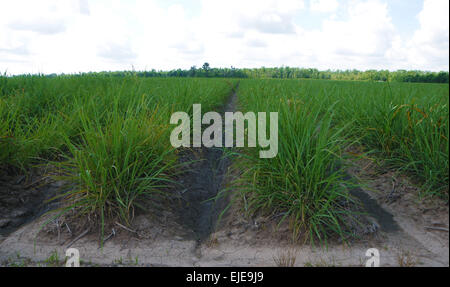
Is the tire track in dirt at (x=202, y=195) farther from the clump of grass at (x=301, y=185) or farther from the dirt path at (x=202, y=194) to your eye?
the clump of grass at (x=301, y=185)

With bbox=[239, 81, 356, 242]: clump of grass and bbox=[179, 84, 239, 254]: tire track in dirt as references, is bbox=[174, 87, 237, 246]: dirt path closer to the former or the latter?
bbox=[179, 84, 239, 254]: tire track in dirt

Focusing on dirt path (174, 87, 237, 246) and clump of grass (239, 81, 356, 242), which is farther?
dirt path (174, 87, 237, 246)

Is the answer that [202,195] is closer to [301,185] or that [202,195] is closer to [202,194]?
[202,194]

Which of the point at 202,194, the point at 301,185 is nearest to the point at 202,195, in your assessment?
the point at 202,194

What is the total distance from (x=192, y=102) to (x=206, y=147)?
74cm

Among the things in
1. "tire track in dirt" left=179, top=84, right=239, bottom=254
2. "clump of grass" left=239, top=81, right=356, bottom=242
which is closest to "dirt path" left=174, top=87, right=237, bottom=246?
"tire track in dirt" left=179, top=84, right=239, bottom=254

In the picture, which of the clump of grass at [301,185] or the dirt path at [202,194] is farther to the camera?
the dirt path at [202,194]

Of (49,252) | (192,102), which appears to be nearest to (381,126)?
(192,102)

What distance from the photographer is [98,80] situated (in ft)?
18.9

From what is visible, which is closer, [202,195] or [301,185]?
[301,185]

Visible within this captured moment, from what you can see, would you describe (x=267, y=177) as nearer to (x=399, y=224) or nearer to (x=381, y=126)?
(x=399, y=224)

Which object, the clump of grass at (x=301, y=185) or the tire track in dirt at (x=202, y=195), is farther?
the tire track in dirt at (x=202, y=195)

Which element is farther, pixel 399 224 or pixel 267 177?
pixel 267 177

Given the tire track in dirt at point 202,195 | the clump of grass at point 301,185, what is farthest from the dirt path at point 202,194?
the clump of grass at point 301,185
